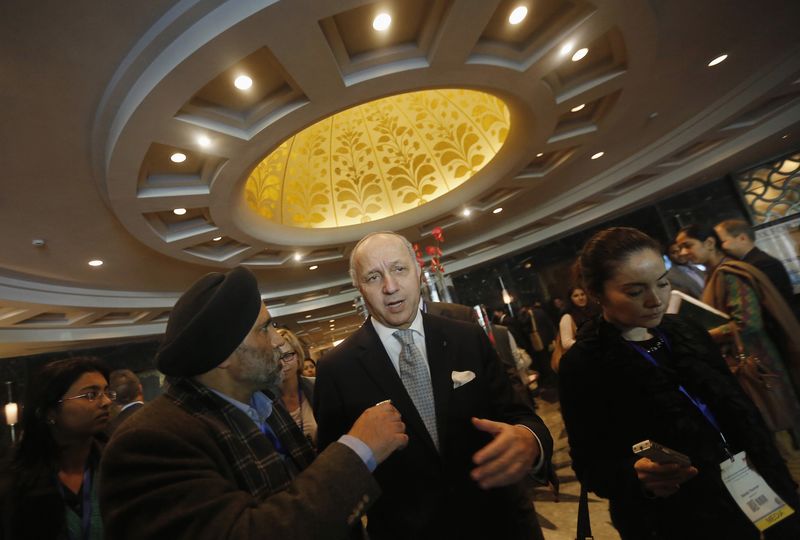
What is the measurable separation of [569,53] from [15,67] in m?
4.82

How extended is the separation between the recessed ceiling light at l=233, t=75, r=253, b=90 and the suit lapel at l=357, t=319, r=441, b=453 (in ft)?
9.54

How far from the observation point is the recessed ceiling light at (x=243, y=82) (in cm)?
337

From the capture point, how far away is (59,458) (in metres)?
2.01

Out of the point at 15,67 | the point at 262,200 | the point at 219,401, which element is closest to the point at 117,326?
the point at 262,200

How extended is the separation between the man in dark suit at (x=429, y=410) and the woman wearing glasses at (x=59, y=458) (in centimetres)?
138

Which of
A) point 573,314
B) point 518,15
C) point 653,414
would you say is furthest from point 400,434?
point 573,314


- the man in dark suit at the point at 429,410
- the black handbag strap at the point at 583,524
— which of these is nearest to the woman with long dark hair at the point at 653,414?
the black handbag strap at the point at 583,524

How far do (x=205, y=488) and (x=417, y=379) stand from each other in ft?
2.82

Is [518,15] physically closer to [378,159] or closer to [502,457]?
[502,457]

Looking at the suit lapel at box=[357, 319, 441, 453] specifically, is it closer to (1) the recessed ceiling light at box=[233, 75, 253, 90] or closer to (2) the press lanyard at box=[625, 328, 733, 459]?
(2) the press lanyard at box=[625, 328, 733, 459]

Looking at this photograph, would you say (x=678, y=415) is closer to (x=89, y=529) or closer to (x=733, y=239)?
(x=89, y=529)

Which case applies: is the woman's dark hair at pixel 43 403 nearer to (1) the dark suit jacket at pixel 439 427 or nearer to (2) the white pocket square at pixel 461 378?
(1) the dark suit jacket at pixel 439 427

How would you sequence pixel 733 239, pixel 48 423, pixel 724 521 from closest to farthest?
pixel 724 521, pixel 48 423, pixel 733 239

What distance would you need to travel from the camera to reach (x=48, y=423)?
2.00 m
